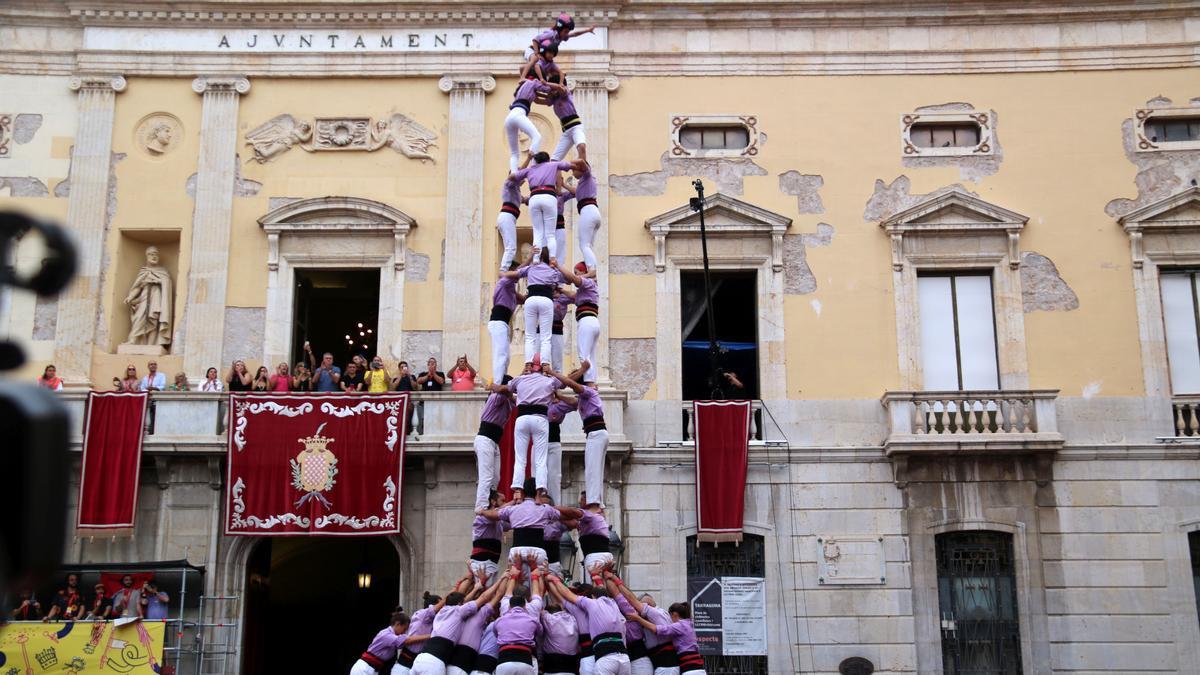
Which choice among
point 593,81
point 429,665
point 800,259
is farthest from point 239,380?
point 429,665

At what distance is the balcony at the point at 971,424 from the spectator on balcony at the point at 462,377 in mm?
7403

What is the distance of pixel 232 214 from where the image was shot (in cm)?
2512

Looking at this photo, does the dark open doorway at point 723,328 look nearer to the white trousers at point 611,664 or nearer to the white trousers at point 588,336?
the white trousers at point 588,336

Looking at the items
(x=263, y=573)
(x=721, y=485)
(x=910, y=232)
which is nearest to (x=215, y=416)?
(x=263, y=573)

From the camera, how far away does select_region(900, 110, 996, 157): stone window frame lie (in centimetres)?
2516

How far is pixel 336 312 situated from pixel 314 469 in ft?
18.9

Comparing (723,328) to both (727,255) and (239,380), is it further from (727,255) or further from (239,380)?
(239,380)

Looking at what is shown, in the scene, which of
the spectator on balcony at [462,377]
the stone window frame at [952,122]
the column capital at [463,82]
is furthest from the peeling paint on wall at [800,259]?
the column capital at [463,82]

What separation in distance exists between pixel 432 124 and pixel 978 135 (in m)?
10.5

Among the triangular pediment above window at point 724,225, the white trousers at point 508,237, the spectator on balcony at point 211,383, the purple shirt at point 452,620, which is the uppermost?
the triangular pediment above window at point 724,225

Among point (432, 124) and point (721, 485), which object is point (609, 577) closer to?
point (721, 485)

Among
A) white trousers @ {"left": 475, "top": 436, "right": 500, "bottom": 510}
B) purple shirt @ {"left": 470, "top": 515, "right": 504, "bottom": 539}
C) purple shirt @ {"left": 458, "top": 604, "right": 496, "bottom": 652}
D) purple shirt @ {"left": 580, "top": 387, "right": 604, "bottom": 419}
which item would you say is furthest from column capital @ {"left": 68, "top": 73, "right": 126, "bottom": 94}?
purple shirt @ {"left": 458, "top": 604, "right": 496, "bottom": 652}

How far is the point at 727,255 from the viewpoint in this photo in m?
24.8

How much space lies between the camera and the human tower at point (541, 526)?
44.8 feet
